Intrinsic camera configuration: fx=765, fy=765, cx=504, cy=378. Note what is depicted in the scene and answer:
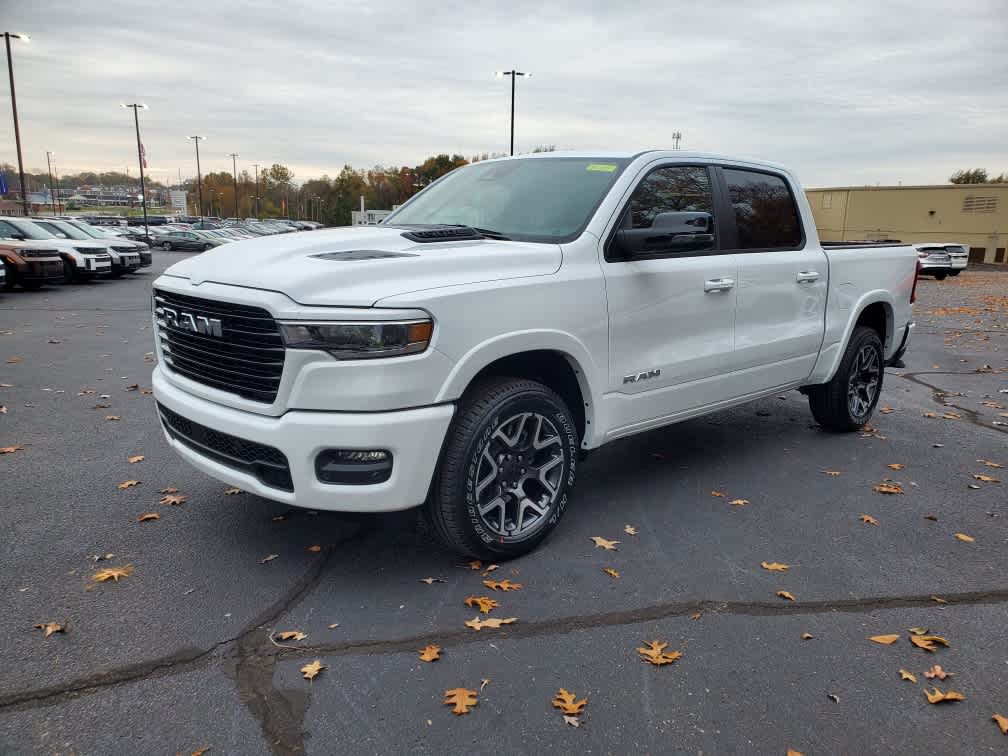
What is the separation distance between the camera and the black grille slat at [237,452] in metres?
3.31

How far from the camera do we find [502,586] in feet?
11.8

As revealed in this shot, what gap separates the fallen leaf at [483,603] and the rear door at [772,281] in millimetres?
2335

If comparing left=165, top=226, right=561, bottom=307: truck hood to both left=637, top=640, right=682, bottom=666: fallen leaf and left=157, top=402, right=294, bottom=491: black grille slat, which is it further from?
left=637, top=640, right=682, bottom=666: fallen leaf

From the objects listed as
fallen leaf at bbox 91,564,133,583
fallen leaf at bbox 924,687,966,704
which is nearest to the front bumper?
fallen leaf at bbox 91,564,133,583

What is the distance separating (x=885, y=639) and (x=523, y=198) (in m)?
2.90

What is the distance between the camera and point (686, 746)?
8.31ft

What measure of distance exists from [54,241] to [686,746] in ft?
66.1

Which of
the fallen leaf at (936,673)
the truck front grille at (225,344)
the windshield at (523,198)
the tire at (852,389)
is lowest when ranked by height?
the fallen leaf at (936,673)

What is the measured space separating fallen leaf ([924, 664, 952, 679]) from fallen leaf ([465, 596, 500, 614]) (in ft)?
5.69

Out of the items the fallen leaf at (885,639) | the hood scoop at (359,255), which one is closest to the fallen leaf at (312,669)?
the hood scoop at (359,255)

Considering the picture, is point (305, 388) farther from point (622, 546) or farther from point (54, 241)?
point (54, 241)

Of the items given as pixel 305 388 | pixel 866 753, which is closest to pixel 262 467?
pixel 305 388

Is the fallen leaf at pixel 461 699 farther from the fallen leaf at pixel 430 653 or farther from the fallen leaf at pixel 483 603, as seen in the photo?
the fallen leaf at pixel 483 603

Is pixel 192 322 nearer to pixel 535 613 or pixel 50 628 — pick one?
pixel 50 628
